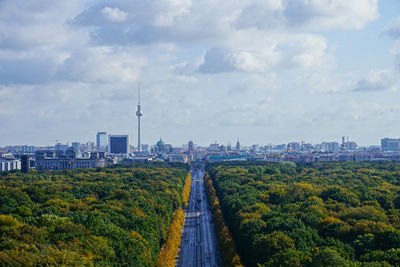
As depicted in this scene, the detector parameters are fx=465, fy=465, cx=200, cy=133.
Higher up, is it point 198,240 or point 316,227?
point 316,227

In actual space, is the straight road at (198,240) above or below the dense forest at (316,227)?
below

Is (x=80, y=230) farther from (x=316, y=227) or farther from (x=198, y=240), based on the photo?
(x=198, y=240)

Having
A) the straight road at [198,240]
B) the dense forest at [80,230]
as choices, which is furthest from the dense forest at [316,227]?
the dense forest at [80,230]

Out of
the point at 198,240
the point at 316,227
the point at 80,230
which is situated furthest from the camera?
the point at 198,240

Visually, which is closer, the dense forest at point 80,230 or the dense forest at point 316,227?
the dense forest at point 80,230

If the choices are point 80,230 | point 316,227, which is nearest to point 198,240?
point 316,227

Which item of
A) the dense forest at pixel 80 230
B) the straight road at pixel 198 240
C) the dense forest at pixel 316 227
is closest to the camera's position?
the dense forest at pixel 80 230

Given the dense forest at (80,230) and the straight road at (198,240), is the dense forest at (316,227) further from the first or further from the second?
the dense forest at (80,230)

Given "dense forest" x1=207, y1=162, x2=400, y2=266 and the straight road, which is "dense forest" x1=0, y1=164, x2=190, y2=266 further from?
"dense forest" x1=207, y1=162, x2=400, y2=266

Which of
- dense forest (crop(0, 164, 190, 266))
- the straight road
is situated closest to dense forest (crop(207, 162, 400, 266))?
the straight road
